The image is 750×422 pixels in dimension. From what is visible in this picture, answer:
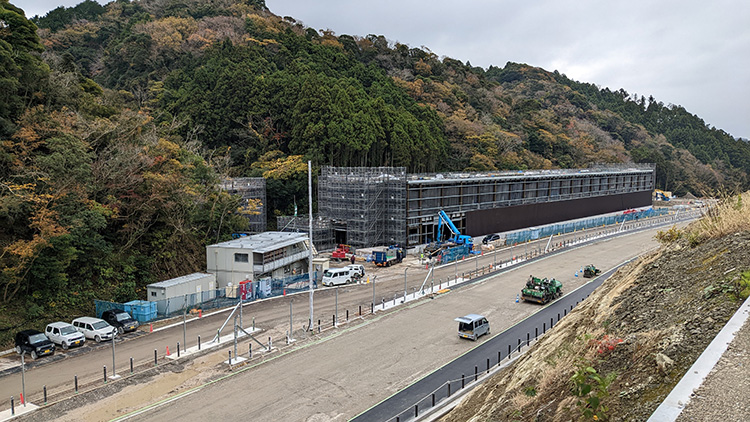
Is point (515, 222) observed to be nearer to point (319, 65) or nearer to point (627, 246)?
point (627, 246)

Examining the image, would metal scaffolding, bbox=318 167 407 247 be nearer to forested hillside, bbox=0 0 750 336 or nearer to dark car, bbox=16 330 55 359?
forested hillside, bbox=0 0 750 336

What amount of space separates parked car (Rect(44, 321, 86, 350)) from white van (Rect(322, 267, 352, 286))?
1761 cm

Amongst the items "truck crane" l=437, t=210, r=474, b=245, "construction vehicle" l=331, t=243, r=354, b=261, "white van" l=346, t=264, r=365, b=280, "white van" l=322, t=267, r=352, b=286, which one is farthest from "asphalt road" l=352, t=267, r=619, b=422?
"truck crane" l=437, t=210, r=474, b=245

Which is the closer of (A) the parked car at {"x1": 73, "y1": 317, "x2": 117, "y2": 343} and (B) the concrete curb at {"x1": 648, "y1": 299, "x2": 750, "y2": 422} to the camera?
(B) the concrete curb at {"x1": 648, "y1": 299, "x2": 750, "y2": 422}

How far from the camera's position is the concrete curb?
14.4ft

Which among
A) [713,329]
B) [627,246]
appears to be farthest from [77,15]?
[713,329]

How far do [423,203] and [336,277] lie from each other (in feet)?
67.5

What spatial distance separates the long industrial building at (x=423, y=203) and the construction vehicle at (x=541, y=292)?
886 inches

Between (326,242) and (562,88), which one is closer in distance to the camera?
(326,242)

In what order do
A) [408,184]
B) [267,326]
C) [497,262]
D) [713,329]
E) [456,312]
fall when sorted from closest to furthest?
[713,329], [267,326], [456,312], [497,262], [408,184]

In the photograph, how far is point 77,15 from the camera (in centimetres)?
12431

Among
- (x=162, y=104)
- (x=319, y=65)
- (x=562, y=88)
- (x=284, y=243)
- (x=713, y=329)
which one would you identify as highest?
(x=562, y=88)

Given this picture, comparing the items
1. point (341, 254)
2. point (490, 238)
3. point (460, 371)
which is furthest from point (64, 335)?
point (490, 238)

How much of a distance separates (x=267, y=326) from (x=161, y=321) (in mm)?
7030
